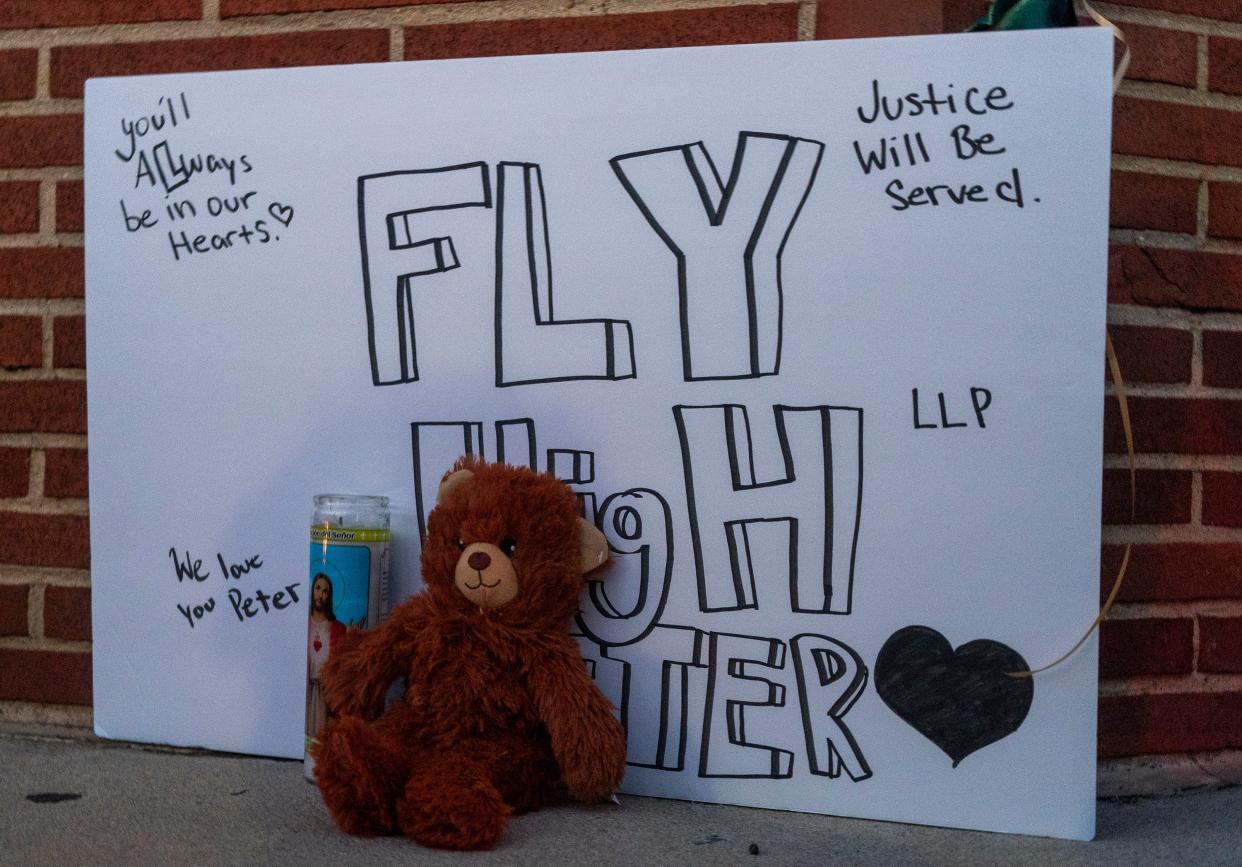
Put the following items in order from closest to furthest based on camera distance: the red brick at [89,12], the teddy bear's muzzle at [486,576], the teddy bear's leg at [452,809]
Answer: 1. the teddy bear's leg at [452,809]
2. the teddy bear's muzzle at [486,576]
3. the red brick at [89,12]

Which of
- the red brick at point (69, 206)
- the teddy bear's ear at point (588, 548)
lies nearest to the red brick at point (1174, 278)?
the teddy bear's ear at point (588, 548)

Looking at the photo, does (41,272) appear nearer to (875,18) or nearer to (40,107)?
(40,107)

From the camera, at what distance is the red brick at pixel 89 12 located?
142 centimetres

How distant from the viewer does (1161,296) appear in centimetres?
130

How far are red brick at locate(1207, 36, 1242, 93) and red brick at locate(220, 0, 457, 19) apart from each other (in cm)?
95

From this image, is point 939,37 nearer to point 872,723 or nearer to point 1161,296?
point 1161,296

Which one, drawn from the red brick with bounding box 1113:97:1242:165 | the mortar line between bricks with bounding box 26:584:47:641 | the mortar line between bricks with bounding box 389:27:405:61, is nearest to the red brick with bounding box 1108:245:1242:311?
the red brick with bounding box 1113:97:1242:165

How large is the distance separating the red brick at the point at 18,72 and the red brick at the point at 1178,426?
143 cm

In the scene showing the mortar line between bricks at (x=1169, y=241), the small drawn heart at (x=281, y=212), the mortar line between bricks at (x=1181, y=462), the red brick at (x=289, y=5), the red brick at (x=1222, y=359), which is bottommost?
the mortar line between bricks at (x=1181, y=462)

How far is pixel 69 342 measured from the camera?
4.72 feet

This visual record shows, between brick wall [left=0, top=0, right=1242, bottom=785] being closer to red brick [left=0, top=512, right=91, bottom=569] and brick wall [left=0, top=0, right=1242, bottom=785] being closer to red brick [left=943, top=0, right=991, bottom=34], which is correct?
red brick [left=943, top=0, right=991, bottom=34]

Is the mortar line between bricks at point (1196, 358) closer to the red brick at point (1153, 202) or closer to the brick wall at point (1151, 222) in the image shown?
the brick wall at point (1151, 222)

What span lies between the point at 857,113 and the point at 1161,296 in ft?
1.45

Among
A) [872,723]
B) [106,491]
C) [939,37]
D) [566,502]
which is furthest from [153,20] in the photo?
[872,723]
